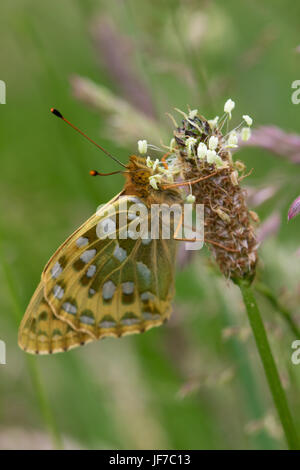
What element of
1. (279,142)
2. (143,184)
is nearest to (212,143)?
(279,142)

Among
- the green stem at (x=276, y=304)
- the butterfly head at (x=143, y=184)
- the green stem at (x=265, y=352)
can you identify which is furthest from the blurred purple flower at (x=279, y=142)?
the green stem at (x=265, y=352)

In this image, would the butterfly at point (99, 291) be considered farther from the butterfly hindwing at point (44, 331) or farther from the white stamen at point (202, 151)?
the white stamen at point (202, 151)

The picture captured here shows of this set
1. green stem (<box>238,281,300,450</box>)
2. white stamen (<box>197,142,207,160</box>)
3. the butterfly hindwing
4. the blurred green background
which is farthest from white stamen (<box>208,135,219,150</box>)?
the butterfly hindwing

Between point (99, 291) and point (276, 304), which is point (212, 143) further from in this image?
point (99, 291)

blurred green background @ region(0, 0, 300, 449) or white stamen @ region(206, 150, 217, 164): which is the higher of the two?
blurred green background @ region(0, 0, 300, 449)

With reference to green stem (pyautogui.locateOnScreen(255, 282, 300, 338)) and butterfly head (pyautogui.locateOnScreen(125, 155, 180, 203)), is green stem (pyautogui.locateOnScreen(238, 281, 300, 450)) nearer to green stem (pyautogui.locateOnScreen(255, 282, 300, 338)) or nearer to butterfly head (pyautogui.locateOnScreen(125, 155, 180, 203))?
green stem (pyautogui.locateOnScreen(255, 282, 300, 338))
